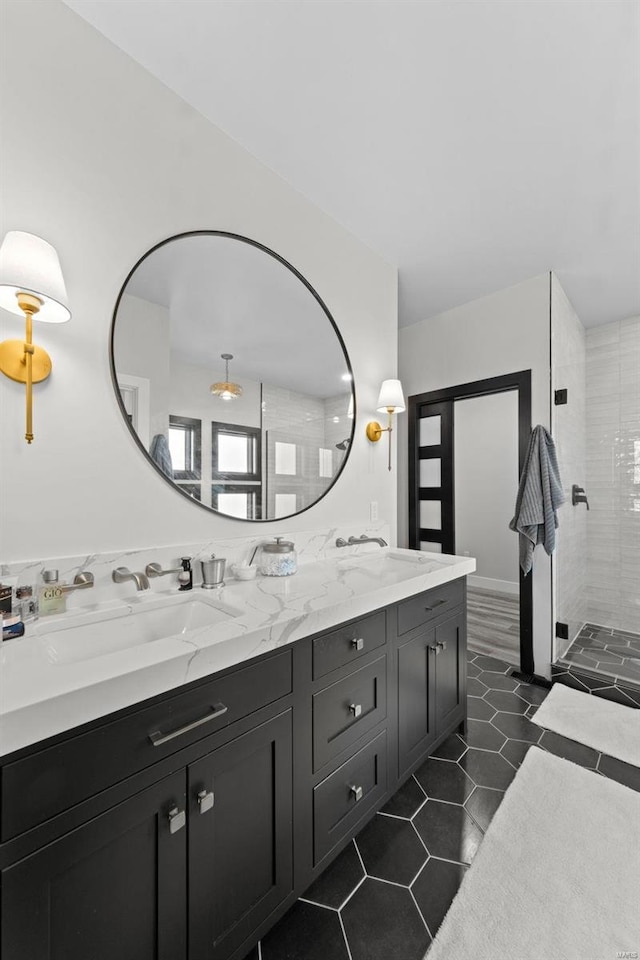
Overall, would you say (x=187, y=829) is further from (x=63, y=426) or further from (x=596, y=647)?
(x=596, y=647)

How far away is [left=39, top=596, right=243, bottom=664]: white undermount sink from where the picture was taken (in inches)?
40.2

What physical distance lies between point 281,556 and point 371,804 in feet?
3.17

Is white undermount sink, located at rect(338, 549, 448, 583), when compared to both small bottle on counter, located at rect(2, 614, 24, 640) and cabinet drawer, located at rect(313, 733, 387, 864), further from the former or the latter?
small bottle on counter, located at rect(2, 614, 24, 640)

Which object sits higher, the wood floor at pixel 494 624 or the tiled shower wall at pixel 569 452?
the tiled shower wall at pixel 569 452

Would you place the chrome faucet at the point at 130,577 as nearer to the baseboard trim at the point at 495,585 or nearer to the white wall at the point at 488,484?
the white wall at the point at 488,484

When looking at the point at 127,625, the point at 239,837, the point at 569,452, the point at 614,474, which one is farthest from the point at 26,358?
the point at 614,474

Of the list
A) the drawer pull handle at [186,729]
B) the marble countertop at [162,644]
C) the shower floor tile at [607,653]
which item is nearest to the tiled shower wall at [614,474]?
the shower floor tile at [607,653]

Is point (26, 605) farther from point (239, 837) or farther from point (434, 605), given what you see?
point (434, 605)

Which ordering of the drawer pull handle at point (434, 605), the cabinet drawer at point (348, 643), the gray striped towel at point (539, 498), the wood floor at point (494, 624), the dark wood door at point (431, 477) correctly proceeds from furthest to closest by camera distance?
the dark wood door at point (431, 477) < the wood floor at point (494, 624) < the gray striped towel at point (539, 498) < the drawer pull handle at point (434, 605) < the cabinet drawer at point (348, 643)

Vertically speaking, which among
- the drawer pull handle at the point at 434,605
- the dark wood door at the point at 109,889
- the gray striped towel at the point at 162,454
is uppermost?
the gray striped towel at the point at 162,454

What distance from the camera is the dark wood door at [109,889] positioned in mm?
669

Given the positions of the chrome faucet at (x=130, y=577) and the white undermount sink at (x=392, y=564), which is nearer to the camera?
the chrome faucet at (x=130, y=577)

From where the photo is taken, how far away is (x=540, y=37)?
132 cm

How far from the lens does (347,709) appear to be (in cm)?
133
